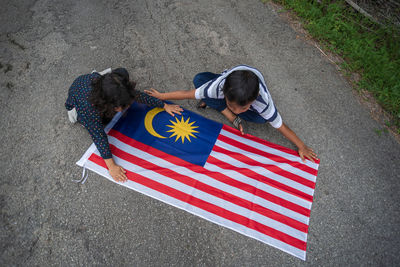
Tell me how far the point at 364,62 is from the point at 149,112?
3.03 metres

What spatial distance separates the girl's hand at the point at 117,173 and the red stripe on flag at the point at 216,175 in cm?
29

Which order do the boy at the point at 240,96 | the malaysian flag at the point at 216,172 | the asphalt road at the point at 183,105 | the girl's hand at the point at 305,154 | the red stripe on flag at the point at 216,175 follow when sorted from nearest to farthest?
the boy at the point at 240,96
the asphalt road at the point at 183,105
the malaysian flag at the point at 216,172
the red stripe on flag at the point at 216,175
the girl's hand at the point at 305,154

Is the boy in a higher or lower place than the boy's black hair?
lower

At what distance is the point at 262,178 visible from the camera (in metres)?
2.29

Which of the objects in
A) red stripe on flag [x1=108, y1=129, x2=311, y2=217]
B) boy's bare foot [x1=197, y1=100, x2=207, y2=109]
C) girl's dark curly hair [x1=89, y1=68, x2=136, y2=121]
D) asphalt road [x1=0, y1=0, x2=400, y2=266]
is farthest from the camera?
boy's bare foot [x1=197, y1=100, x2=207, y2=109]

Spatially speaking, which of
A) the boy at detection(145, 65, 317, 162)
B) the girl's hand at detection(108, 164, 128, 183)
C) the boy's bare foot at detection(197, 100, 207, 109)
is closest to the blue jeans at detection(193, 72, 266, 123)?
the boy at detection(145, 65, 317, 162)

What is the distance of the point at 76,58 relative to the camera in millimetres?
2834

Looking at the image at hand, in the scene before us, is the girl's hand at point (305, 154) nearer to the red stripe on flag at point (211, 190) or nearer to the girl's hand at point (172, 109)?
the red stripe on flag at point (211, 190)

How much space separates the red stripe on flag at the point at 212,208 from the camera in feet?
6.68

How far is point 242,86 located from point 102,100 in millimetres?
1094

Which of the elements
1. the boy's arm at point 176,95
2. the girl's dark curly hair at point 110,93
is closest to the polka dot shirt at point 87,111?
the girl's dark curly hair at point 110,93

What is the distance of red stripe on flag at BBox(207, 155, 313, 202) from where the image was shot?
88.6 inches

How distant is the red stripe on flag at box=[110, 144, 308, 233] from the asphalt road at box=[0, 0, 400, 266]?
0.26m

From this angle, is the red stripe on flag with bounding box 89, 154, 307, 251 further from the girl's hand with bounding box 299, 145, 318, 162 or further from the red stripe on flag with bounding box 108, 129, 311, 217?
the girl's hand with bounding box 299, 145, 318, 162
